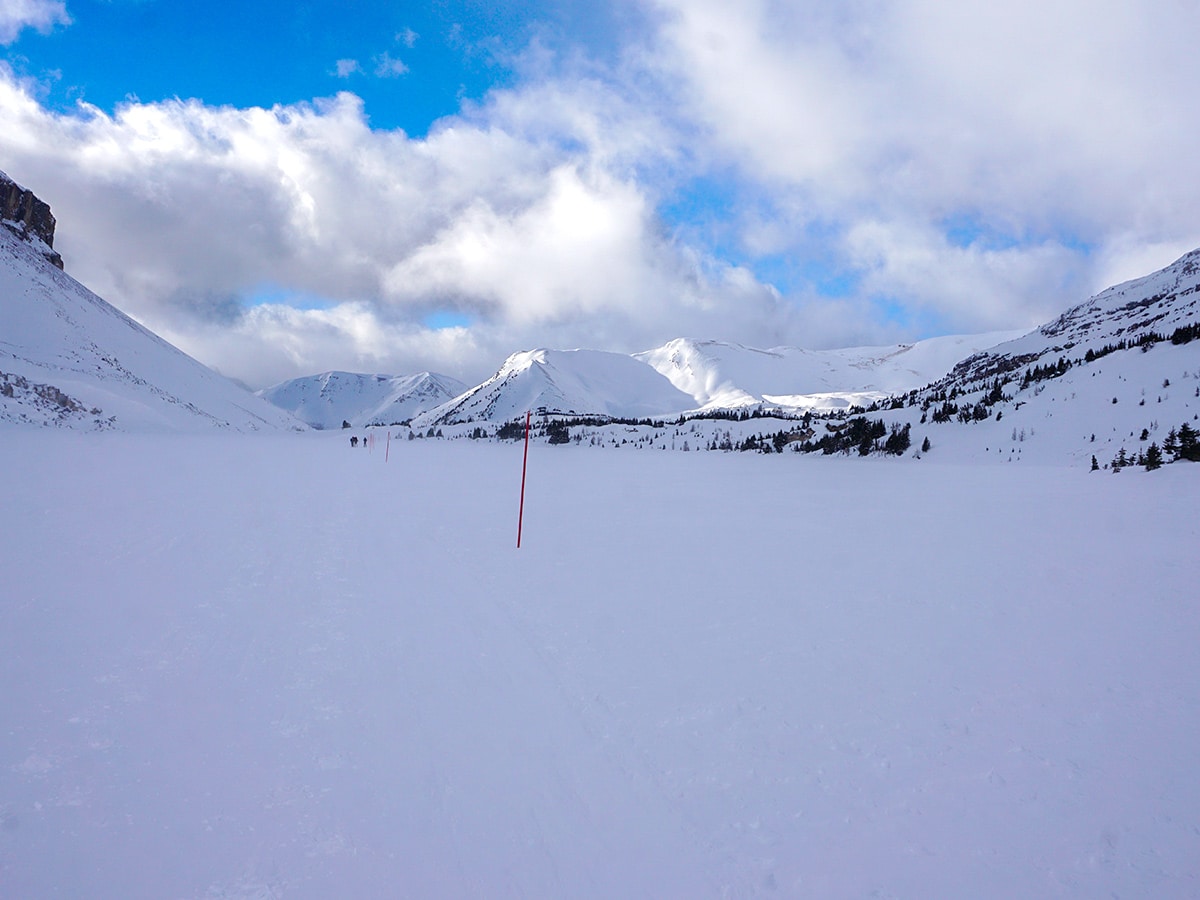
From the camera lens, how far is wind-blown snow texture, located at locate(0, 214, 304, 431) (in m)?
61.0

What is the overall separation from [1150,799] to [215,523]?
52.8 feet

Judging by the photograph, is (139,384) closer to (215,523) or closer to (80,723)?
(215,523)

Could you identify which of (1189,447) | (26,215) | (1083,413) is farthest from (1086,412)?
(26,215)

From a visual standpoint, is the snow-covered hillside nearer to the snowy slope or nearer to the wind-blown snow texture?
the snowy slope

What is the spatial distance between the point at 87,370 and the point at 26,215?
83.9 metres

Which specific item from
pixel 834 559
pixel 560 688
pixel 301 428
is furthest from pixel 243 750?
pixel 301 428

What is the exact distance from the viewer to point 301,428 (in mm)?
149625

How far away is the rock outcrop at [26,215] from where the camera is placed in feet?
415

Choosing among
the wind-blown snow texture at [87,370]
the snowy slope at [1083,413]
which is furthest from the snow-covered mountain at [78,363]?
the snowy slope at [1083,413]

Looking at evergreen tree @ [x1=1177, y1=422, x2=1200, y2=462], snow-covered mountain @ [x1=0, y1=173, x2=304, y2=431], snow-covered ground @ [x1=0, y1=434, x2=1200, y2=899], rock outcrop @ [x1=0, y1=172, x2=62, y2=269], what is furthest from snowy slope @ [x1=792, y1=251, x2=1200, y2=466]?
rock outcrop @ [x1=0, y1=172, x2=62, y2=269]

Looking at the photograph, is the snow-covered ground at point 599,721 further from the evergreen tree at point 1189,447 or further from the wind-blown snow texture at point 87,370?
the wind-blown snow texture at point 87,370

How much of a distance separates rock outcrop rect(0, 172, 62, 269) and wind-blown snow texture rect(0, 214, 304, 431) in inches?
159

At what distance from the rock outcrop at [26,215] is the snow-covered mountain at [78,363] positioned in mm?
251

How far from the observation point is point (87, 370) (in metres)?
87.5
